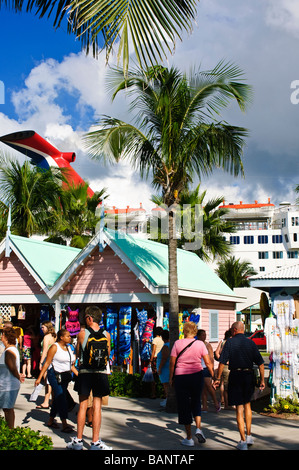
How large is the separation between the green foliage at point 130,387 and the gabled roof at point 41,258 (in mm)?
4096

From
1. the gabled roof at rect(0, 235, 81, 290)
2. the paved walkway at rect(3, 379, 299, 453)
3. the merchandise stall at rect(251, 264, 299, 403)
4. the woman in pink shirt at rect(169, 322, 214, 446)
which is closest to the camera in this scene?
the woman in pink shirt at rect(169, 322, 214, 446)

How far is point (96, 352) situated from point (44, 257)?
36.8 feet

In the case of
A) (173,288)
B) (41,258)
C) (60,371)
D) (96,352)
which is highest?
(41,258)

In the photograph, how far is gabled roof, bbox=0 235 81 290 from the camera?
16.6m

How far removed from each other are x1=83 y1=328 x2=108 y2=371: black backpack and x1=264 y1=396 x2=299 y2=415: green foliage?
478 centimetres

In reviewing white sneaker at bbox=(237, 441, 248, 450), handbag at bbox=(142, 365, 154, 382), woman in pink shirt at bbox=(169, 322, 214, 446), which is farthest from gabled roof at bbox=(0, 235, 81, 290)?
white sneaker at bbox=(237, 441, 248, 450)

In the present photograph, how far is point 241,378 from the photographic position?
7727 mm

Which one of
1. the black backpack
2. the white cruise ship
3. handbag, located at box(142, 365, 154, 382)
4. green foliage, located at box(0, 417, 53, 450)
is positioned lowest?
green foliage, located at box(0, 417, 53, 450)

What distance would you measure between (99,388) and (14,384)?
49.5 inches

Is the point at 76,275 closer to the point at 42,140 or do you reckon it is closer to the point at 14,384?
the point at 14,384

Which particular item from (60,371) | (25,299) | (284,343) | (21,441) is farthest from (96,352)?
(25,299)

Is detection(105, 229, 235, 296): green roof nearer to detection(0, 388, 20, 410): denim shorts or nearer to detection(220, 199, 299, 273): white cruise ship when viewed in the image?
detection(0, 388, 20, 410): denim shorts

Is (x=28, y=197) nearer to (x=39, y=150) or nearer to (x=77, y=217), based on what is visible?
(x=77, y=217)
